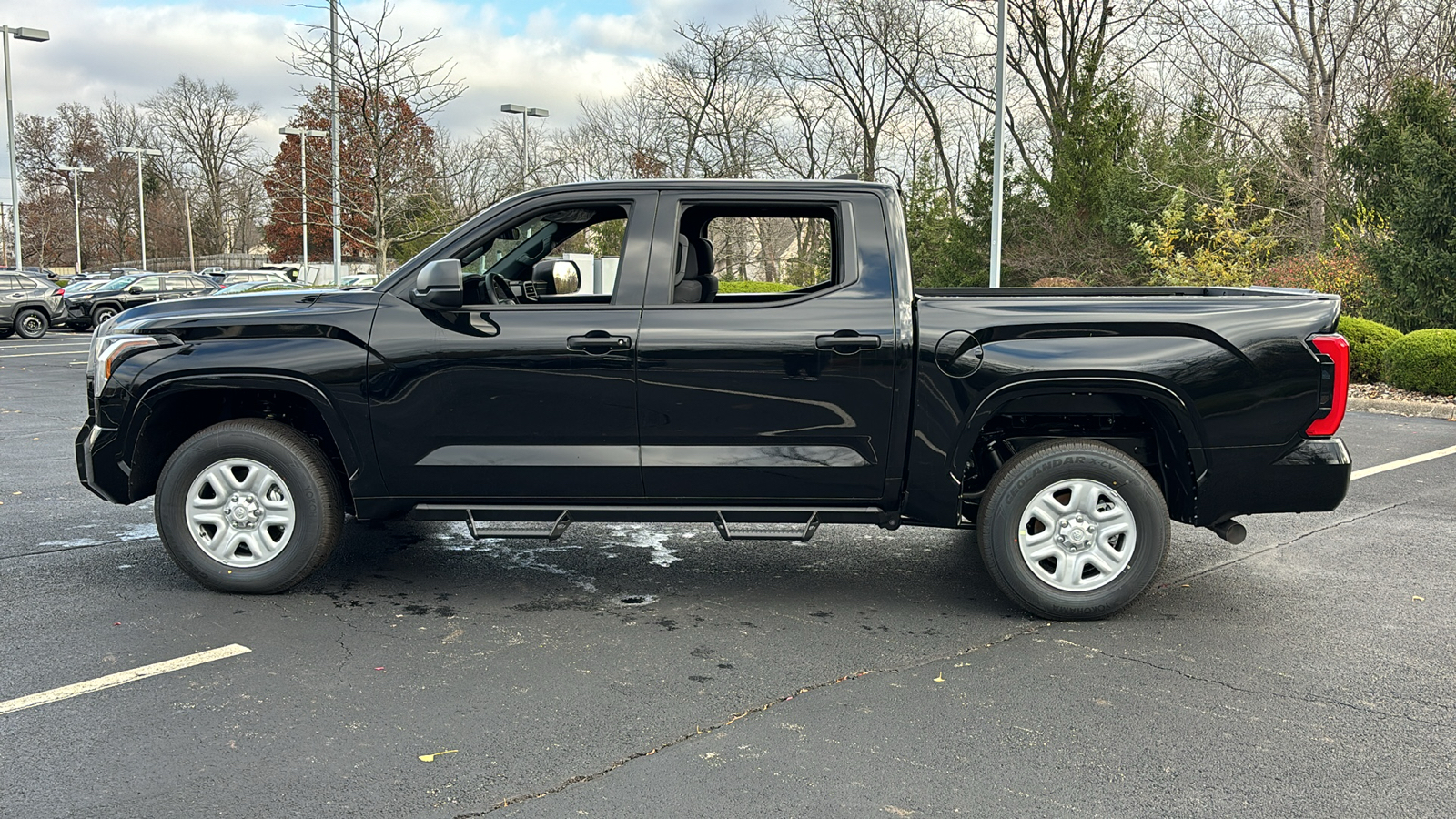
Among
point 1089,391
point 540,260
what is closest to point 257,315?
point 540,260

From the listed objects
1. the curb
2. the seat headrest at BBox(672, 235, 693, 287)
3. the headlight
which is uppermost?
the seat headrest at BBox(672, 235, 693, 287)

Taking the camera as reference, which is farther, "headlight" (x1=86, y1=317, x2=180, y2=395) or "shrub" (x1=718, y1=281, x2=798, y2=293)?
"shrub" (x1=718, y1=281, x2=798, y2=293)

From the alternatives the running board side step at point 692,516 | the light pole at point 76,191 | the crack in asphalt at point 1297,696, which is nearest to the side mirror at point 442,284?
the running board side step at point 692,516

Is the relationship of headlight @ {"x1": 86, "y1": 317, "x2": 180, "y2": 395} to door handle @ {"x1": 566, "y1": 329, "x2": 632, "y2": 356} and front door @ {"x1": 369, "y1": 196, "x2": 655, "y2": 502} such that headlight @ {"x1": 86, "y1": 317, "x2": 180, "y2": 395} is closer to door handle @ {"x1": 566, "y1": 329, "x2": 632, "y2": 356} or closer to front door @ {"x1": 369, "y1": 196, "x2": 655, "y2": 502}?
front door @ {"x1": 369, "y1": 196, "x2": 655, "y2": 502}

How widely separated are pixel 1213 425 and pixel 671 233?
2.53 meters

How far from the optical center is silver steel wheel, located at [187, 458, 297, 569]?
5297mm

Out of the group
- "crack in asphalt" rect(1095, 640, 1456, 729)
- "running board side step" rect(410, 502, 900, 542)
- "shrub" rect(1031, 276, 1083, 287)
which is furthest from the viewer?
"shrub" rect(1031, 276, 1083, 287)

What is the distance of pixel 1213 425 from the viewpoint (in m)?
4.95

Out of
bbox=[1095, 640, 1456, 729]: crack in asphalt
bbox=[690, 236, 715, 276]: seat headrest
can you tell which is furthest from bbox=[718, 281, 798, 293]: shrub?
bbox=[1095, 640, 1456, 729]: crack in asphalt

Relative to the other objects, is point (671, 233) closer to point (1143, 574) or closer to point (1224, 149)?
point (1143, 574)

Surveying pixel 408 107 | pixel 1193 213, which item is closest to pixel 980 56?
pixel 1193 213

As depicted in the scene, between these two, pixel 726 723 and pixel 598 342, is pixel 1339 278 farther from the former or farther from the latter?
pixel 726 723

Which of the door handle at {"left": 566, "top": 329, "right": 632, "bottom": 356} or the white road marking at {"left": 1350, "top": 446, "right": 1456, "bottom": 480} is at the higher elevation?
the door handle at {"left": 566, "top": 329, "right": 632, "bottom": 356}

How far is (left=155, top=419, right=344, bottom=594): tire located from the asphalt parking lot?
18cm
